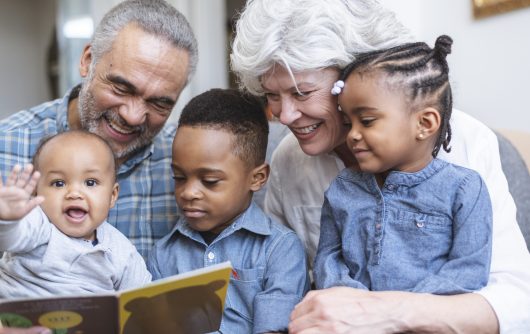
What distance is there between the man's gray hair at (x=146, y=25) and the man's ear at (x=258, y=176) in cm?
46

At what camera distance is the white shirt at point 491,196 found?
131 cm

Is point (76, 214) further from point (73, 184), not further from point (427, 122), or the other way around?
→ point (427, 122)

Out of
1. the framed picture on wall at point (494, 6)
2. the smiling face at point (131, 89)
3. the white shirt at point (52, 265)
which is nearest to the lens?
the white shirt at point (52, 265)

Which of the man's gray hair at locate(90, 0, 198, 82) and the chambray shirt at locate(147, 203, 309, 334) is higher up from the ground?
the man's gray hair at locate(90, 0, 198, 82)

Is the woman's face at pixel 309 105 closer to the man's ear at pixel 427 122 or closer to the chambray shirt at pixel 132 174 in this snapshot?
the man's ear at pixel 427 122

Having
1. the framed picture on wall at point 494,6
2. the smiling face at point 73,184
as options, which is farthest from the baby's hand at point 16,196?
the framed picture on wall at point 494,6

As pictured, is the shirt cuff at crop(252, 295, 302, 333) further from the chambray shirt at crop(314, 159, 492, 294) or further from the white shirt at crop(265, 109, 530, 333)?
the white shirt at crop(265, 109, 530, 333)

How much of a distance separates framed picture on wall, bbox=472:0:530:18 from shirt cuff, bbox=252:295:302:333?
141 centimetres

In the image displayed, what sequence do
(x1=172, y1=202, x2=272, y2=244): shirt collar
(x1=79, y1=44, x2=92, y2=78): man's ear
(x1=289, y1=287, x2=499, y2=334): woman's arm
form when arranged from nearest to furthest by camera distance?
(x1=289, y1=287, x2=499, y2=334): woman's arm, (x1=172, y1=202, x2=272, y2=244): shirt collar, (x1=79, y1=44, x2=92, y2=78): man's ear

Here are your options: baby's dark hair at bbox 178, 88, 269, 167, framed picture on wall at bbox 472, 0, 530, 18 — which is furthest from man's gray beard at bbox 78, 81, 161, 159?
framed picture on wall at bbox 472, 0, 530, 18

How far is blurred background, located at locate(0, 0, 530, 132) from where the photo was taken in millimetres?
2203

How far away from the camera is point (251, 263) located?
62.0 inches

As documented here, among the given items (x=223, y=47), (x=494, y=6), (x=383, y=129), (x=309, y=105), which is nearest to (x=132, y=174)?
(x=309, y=105)

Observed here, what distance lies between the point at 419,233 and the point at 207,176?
0.56 meters
